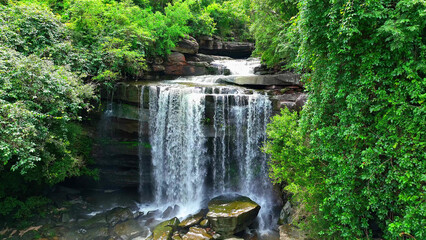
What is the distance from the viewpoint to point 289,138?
6250mm

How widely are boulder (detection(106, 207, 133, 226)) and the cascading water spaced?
6.19ft

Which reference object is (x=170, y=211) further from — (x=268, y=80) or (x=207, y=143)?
(x=268, y=80)

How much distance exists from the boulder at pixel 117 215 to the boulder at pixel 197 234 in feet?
10.5

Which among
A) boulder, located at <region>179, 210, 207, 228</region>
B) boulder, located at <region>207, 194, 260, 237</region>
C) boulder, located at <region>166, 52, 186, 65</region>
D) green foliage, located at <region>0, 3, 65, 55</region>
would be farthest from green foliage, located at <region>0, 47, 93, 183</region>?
boulder, located at <region>166, 52, 186, 65</region>

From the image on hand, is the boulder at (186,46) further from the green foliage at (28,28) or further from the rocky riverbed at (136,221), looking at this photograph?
the rocky riverbed at (136,221)

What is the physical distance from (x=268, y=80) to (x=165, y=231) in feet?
27.7

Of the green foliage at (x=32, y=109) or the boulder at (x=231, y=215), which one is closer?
the green foliage at (x=32, y=109)

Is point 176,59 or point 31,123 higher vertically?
point 176,59

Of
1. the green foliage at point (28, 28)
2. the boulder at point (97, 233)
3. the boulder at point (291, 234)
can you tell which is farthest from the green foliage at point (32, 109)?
the boulder at point (291, 234)

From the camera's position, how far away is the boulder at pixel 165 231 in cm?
788

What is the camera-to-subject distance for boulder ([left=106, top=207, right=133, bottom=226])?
9350 mm

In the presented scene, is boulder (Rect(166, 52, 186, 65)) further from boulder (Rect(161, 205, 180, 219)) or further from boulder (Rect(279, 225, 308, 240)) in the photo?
boulder (Rect(279, 225, 308, 240))

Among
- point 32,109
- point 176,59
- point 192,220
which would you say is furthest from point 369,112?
point 176,59

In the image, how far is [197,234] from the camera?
7961 millimetres
